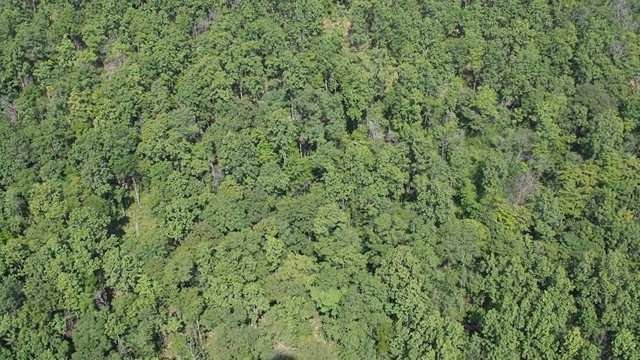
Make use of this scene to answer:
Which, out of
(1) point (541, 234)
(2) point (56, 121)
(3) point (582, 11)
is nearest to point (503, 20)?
(3) point (582, 11)

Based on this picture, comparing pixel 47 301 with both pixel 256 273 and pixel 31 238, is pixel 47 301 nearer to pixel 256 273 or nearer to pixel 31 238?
pixel 31 238

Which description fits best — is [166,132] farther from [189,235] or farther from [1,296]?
[1,296]

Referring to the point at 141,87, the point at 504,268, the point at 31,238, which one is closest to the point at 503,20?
the point at 504,268

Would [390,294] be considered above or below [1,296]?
above

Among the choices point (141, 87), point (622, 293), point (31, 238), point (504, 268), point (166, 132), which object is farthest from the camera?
point (141, 87)

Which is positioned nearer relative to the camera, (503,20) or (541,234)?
(541,234)

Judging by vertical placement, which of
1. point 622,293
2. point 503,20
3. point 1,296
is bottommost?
point 1,296

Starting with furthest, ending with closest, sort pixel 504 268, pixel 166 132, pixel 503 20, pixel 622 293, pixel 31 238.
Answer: pixel 503 20 < pixel 166 132 < pixel 31 238 < pixel 504 268 < pixel 622 293
